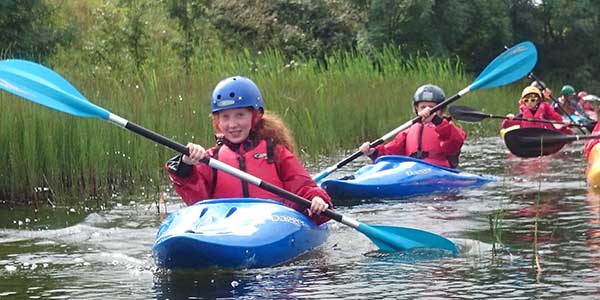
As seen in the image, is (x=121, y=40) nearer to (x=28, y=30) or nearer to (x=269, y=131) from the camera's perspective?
(x=28, y=30)

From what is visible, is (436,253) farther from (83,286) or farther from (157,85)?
(157,85)

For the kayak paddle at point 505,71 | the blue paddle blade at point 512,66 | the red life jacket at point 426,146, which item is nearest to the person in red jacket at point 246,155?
the kayak paddle at point 505,71

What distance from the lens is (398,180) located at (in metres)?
10.1

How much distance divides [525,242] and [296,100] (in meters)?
6.80

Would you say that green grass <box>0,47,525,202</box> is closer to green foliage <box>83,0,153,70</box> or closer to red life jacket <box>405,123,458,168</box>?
red life jacket <box>405,123,458,168</box>

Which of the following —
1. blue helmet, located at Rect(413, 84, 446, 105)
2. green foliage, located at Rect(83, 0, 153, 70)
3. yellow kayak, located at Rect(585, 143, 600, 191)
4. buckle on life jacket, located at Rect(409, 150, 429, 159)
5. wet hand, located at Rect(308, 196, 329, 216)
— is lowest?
wet hand, located at Rect(308, 196, 329, 216)

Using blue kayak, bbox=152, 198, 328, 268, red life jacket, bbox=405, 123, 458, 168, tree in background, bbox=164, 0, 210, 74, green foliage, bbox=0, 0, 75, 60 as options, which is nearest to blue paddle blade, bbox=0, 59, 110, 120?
blue kayak, bbox=152, 198, 328, 268

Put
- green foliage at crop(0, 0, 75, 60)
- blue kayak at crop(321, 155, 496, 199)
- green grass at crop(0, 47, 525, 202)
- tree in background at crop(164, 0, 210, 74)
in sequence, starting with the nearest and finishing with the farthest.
→ green grass at crop(0, 47, 525, 202) < blue kayak at crop(321, 155, 496, 199) < green foliage at crop(0, 0, 75, 60) < tree in background at crop(164, 0, 210, 74)

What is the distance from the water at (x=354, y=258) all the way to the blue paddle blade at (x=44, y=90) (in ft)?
3.03

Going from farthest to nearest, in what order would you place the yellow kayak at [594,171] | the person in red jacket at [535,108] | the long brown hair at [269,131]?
1. the person in red jacket at [535,108]
2. the yellow kayak at [594,171]
3. the long brown hair at [269,131]

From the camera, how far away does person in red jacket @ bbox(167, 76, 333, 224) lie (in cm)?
691

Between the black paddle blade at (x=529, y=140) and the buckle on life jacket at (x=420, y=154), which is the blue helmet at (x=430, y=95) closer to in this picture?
the buckle on life jacket at (x=420, y=154)

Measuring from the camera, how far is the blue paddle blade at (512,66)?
10.3m

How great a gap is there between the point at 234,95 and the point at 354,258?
124 centimetres
